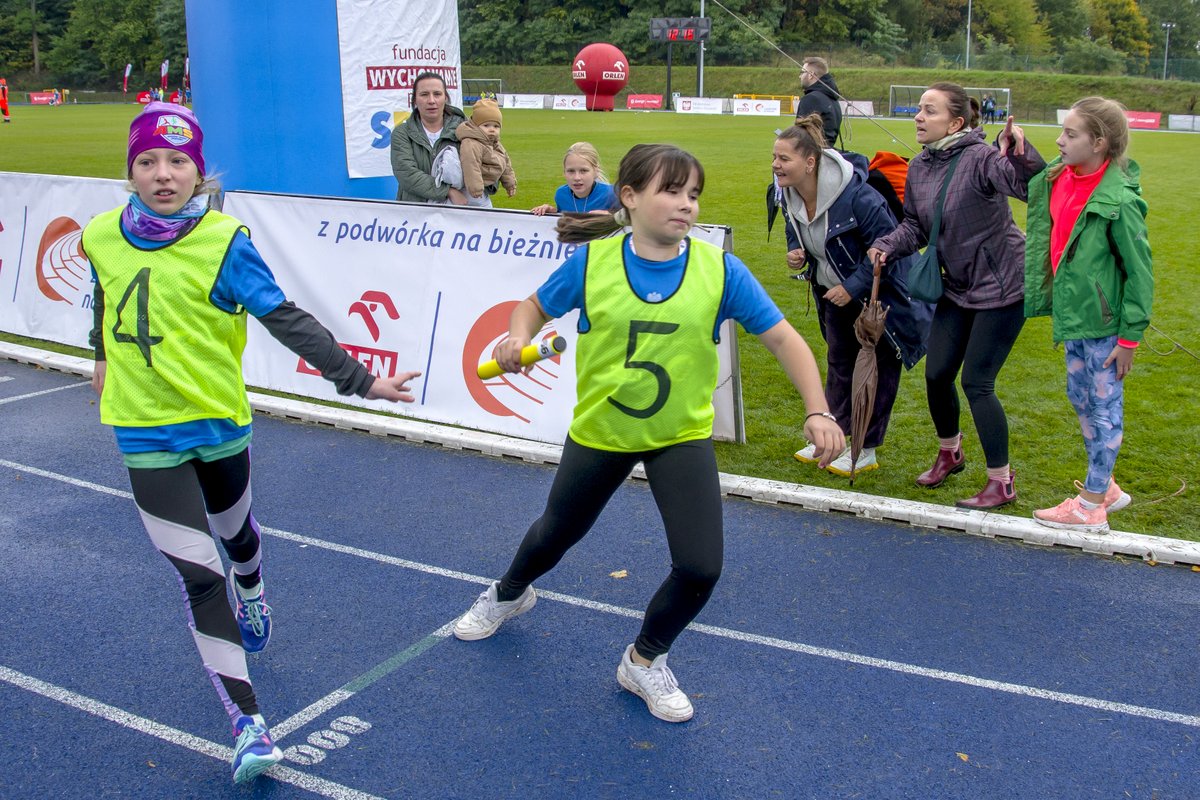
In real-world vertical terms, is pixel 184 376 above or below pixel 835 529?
above

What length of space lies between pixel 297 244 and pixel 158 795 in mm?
5590

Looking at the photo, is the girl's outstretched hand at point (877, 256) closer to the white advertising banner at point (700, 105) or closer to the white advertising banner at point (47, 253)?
the white advertising banner at point (47, 253)

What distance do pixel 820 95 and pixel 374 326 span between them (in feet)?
17.6

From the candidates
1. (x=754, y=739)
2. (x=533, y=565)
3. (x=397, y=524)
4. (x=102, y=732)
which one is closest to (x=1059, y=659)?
(x=754, y=739)

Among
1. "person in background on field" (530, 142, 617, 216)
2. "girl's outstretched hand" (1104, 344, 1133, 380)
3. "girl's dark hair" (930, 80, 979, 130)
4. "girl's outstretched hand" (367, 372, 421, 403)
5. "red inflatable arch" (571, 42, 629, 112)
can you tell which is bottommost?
"girl's outstretched hand" (1104, 344, 1133, 380)

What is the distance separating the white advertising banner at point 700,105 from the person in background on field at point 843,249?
54210mm

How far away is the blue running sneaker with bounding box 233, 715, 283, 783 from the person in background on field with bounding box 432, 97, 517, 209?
580 cm

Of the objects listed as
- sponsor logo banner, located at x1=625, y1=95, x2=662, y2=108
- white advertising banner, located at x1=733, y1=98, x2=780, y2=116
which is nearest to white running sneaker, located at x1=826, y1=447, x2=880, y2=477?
white advertising banner, located at x1=733, y1=98, x2=780, y2=116

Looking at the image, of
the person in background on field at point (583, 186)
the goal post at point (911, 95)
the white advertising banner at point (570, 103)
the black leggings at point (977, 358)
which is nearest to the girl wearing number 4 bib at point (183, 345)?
the black leggings at point (977, 358)

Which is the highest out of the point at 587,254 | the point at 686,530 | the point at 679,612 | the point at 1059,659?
the point at 587,254

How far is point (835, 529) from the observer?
6031 millimetres

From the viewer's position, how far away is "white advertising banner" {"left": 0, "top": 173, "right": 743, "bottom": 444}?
7.48 meters

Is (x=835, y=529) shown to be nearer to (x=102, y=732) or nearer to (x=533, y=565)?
(x=533, y=565)

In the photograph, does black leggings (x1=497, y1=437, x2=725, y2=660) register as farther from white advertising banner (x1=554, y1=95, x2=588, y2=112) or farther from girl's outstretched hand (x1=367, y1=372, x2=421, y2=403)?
white advertising banner (x1=554, y1=95, x2=588, y2=112)
